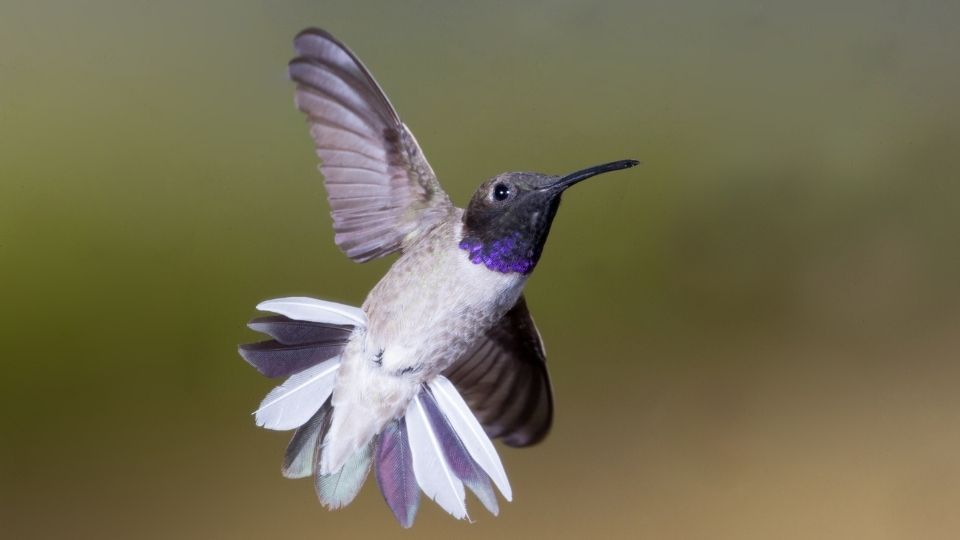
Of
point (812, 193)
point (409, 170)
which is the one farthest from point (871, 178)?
point (409, 170)

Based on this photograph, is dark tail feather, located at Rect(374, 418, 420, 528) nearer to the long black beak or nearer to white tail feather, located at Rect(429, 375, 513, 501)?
white tail feather, located at Rect(429, 375, 513, 501)

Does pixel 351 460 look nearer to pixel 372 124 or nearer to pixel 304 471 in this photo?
pixel 304 471

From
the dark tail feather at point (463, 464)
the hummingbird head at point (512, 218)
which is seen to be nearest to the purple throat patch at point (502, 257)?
the hummingbird head at point (512, 218)

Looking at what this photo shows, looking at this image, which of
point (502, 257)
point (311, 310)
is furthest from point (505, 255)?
point (311, 310)

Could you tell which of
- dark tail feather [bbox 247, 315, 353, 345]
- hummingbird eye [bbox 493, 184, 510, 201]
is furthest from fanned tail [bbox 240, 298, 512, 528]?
hummingbird eye [bbox 493, 184, 510, 201]

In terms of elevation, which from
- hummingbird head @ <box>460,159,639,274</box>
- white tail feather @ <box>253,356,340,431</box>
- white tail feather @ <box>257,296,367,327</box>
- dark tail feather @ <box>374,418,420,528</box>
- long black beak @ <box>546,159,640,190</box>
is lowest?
dark tail feather @ <box>374,418,420,528</box>

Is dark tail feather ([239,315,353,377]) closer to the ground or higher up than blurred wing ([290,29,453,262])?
closer to the ground

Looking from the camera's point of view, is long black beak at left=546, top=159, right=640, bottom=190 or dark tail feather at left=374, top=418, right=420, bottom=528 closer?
long black beak at left=546, top=159, right=640, bottom=190
